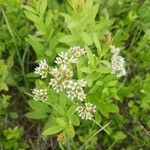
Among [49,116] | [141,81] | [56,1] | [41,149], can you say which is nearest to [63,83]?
[49,116]

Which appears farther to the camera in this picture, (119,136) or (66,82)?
(119,136)

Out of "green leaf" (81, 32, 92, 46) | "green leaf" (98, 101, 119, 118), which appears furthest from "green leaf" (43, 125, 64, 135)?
"green leaf" (81, 32, 92, 46)

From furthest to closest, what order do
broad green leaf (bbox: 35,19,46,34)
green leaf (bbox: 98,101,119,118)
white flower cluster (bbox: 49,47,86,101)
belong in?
broad green leaf (bbox: 35,19,46,34)
green leaf (bbox: 98,101,119,118)
white flower cluster (bbox: 49,47,86,101)

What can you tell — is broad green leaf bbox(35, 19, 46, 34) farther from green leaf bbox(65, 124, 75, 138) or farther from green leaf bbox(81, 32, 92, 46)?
green leaf bbox(65, 124, 75, 138)

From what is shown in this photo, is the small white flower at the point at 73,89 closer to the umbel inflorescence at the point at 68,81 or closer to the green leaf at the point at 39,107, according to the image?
the umbel inflorescence at the point at 68,81

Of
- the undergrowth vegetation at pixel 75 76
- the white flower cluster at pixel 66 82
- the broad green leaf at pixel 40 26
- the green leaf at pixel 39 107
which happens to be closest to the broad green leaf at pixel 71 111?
the undergrowth vegetation at pixel 75 76

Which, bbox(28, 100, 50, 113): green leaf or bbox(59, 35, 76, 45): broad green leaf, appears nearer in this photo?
bbox(59, 35, 76, 45): broad green leaf

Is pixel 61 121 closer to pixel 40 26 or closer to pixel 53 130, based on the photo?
pixel 53 130

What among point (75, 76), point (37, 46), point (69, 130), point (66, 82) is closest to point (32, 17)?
point (37, 46)

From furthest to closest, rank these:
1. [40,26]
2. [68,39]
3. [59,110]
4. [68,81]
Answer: [40,26] → [68,39] → [59,110] → [68,81]
